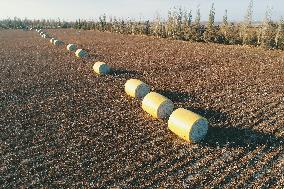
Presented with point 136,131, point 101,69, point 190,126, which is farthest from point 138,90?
point 101,69

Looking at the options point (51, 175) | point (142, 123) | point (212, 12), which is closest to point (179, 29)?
point (212, 12)

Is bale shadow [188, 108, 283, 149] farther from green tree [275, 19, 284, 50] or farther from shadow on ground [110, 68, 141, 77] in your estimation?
green tree [275, 19, 284, 50]

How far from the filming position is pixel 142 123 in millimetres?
17375

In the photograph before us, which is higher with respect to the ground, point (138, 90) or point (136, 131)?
point (138, 90)

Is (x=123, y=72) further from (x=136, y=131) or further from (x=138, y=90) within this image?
(x=136, y=131)

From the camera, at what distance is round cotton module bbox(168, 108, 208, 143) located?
1468cm

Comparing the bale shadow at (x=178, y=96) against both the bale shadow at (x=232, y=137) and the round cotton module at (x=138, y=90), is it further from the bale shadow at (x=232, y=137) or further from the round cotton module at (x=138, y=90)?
the bale shadow at (x=232, y=137)

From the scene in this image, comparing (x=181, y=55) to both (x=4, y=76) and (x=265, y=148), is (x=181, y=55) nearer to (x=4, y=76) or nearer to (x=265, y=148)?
(x=4, y=76)

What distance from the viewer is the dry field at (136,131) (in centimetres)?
1223

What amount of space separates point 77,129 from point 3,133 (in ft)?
11.8

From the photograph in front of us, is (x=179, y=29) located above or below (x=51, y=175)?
above

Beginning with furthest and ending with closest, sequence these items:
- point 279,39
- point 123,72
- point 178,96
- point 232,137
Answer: point 279,39 → point 123,72 → point 178,96 → point 232,137

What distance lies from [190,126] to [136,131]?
9.62ft

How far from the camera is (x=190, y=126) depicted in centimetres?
1463
